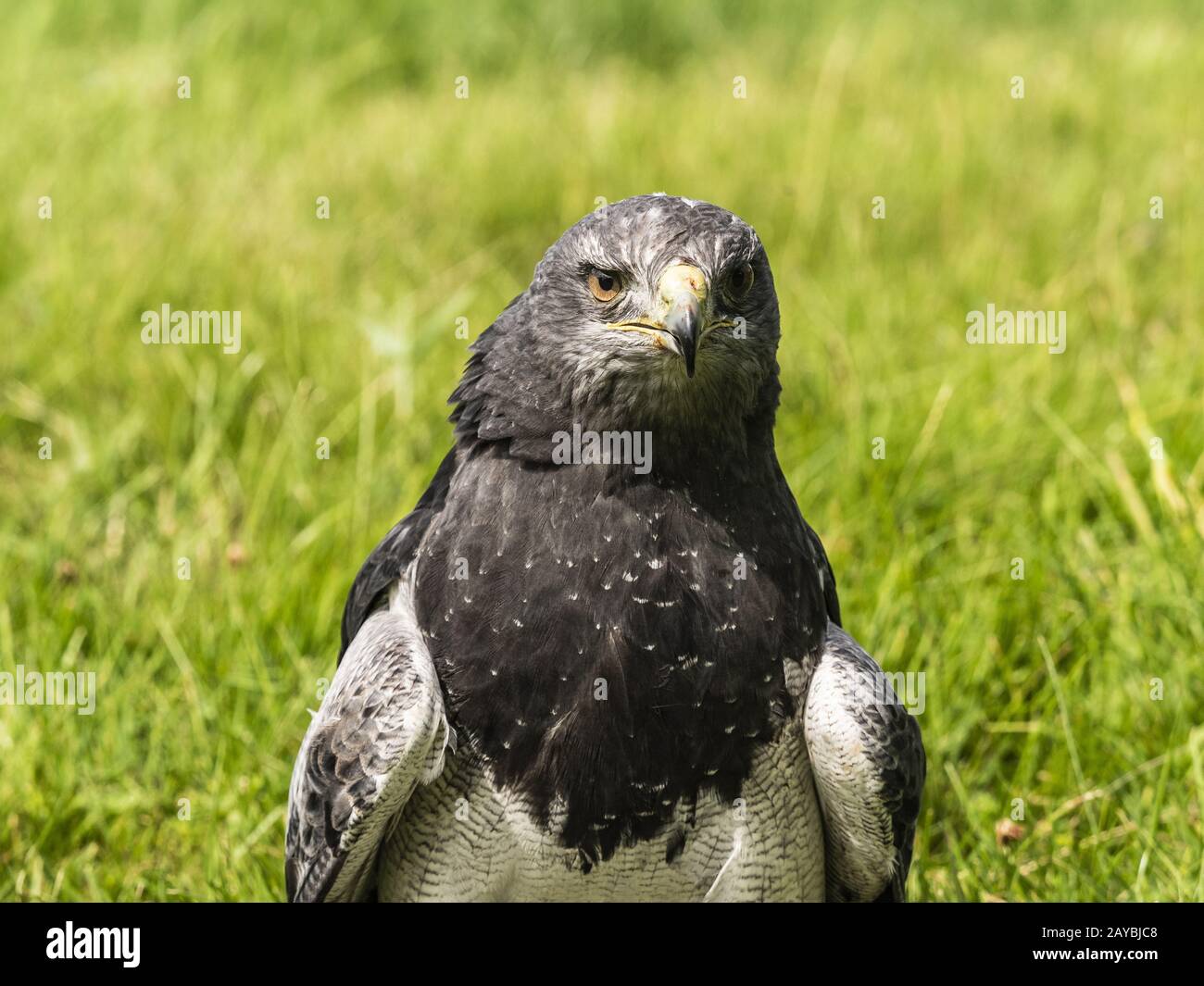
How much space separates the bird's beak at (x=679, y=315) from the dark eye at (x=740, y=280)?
14 centimetres

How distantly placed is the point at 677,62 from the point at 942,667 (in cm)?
696

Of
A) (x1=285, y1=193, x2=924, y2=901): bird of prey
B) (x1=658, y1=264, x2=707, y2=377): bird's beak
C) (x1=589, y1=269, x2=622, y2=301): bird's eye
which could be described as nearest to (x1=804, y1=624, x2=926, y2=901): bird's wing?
(x1=285, y1=193, x2=924, y2=901): bird of prey

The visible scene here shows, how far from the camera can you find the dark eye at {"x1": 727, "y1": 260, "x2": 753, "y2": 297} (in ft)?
12.1

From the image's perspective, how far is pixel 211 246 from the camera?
779 centimetres

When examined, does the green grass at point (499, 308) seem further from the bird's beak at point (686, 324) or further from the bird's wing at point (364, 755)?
the bird's beak at point (686, 324)

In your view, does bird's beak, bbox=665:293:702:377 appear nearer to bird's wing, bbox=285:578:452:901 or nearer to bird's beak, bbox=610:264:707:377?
bird's beak, bbox=610:264:707:377

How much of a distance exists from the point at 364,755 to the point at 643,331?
46.5 inches

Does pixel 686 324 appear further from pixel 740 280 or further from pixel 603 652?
pixel 603 652

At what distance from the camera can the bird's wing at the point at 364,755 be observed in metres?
3.61

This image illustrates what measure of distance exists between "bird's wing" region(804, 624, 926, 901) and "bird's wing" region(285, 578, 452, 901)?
93cm

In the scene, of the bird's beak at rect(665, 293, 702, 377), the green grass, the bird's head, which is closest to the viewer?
the bird's beak at rect(665, 293, 702, 377)

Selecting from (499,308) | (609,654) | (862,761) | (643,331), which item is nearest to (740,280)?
(643,331)
